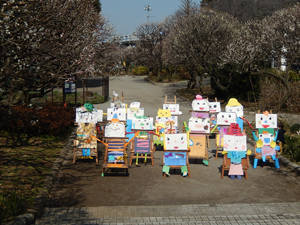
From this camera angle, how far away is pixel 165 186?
30.3 ft

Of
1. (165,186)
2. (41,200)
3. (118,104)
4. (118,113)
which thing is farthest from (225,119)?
(41,200)

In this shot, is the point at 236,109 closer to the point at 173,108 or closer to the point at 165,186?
the point at 173,108

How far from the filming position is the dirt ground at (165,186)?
8.34m

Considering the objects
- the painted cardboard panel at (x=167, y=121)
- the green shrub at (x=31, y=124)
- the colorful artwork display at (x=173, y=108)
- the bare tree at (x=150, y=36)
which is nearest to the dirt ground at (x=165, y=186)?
the painted cardboard panel at (x=167, y=121)

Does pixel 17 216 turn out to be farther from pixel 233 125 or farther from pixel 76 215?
pixel 233 125

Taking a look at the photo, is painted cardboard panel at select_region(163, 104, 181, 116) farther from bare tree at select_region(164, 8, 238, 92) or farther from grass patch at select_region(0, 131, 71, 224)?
bare tree at select_region(164, 8, 238, 92)

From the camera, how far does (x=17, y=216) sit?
22.4 feet

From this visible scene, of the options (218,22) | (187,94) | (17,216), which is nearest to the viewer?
(17,216)

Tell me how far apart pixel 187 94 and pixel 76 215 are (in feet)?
74.9

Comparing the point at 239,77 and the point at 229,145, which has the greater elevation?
the point at 239,77

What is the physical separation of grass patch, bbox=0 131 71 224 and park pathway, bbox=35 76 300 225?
469 millimetres

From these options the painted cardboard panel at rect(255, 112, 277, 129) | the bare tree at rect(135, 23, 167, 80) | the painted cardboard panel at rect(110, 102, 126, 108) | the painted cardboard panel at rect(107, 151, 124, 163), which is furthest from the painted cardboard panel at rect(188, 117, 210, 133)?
the bare tree at rect(135, 23, 167, 80)

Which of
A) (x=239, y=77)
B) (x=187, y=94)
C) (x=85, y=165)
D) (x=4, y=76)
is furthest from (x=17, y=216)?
(x=187, y=94)

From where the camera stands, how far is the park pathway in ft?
24.1
